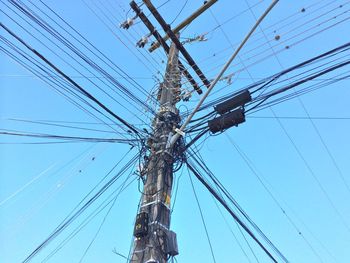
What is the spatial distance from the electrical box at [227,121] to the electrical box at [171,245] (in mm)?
1959

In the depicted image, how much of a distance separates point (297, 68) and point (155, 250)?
3.57 metres

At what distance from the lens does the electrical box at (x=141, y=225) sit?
4770 mm

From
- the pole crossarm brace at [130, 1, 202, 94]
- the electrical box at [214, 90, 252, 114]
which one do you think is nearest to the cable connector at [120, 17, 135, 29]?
the pole crossarm brace at [130, 1, 202, 94]

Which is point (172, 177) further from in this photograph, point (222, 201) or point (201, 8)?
point (201, 8)

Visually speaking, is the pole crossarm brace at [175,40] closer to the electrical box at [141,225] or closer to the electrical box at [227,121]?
the electrical box at [227,121]

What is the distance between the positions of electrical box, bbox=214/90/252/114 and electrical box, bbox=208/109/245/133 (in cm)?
10

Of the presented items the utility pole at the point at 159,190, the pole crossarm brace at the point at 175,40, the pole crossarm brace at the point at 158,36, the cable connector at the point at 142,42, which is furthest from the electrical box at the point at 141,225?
the cable connector at the point at 142,42

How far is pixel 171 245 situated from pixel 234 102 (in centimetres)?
258

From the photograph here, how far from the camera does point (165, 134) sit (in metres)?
6.23

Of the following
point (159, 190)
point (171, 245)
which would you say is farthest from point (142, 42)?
point (171, 245)

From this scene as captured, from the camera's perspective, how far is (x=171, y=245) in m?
4.73

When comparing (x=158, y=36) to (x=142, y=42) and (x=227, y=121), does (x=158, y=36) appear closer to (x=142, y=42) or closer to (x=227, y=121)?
(x=142, y=42)

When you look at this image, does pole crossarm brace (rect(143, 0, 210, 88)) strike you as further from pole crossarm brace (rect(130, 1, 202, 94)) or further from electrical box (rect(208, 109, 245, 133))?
electrical box (rect(208, 109, 245, 133))

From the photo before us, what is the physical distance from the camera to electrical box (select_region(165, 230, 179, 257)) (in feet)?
15.3
